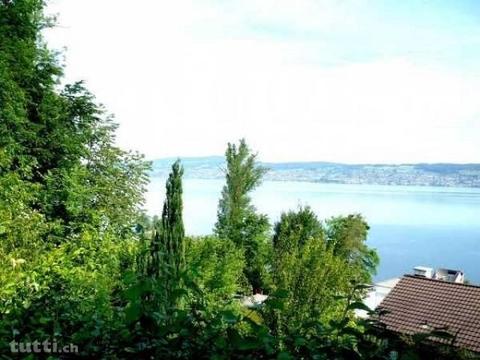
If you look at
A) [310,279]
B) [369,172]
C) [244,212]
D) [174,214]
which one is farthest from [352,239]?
[369,172]

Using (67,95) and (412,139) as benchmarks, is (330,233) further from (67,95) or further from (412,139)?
(412,139)

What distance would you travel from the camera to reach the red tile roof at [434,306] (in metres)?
10.4

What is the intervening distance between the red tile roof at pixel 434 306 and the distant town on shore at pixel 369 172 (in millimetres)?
130899

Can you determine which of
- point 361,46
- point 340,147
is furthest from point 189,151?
point 361,46

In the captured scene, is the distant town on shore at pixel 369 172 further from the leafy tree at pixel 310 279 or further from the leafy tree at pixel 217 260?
the leafy tree at pixel 310 279

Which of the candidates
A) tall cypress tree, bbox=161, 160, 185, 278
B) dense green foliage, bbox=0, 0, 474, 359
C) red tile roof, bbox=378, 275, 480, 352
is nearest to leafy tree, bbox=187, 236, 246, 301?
dense green foliage, bbox=0, 0, 474, 359

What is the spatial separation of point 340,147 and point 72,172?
15206 cm

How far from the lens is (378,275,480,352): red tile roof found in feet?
34.0

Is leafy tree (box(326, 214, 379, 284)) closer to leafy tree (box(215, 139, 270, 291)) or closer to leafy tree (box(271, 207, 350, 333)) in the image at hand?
leafy tree (box(215, 139, 270, 291))

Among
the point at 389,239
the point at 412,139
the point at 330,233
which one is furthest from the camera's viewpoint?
the point at 412,139

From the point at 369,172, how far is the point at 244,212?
537 ft

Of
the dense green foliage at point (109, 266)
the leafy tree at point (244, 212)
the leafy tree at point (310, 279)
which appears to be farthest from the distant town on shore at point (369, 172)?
the leafy tree at point (310, 279)

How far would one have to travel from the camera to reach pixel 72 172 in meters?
9.36

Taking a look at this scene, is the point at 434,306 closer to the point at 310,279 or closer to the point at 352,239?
the point at 310,279
